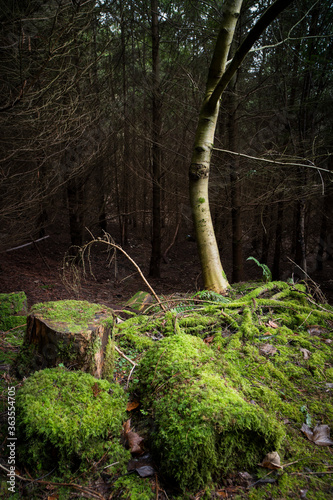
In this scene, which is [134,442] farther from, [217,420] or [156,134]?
[156,134]

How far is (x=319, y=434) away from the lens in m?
1.83

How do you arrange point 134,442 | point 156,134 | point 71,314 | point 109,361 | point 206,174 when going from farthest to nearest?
1. point 156,134
2. point 206,174
3. point 71,314
4. point 109,361
5. point 134,442

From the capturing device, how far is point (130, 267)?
1245 centimetres

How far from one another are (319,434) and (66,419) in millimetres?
1646

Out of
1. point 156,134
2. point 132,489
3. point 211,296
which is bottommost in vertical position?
point 132,489

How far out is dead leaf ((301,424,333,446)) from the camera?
1773 millimetres

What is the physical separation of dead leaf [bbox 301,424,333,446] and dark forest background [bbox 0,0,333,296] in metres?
3.16

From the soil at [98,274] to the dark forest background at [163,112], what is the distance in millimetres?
793

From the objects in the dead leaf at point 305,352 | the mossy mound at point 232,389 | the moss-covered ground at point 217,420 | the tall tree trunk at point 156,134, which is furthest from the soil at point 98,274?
the dead leaf at point 305,352

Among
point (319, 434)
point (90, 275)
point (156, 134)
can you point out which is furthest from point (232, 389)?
point (156, 134)

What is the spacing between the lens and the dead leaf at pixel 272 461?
158 cm

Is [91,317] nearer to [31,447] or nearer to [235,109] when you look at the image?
[31,447]

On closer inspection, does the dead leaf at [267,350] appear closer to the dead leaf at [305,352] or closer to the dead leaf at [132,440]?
the dead leaf at [305,352]

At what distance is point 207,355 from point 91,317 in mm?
1046
